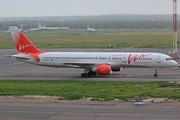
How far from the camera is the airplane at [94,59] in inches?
1647

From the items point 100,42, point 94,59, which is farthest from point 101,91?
point 100,42

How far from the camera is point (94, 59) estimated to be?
4350 cm

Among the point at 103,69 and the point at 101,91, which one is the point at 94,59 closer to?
the point at 103,69

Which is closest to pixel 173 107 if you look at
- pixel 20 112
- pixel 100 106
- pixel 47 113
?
pixel 100 106

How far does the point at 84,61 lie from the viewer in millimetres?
43781

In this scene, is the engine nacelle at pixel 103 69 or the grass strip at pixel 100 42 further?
the grass strip at pixel 100 42

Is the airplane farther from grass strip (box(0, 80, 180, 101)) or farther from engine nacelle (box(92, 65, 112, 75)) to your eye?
grass strip (box(0, 80, 180, 101))

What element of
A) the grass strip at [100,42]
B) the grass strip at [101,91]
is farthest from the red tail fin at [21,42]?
the grass strip at [100,42]

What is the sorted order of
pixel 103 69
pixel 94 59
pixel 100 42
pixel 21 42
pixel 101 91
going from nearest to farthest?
pixel 101 91 → pixel 103 69 → pixel 94 59 → pixel 21 42 → pixel 100 42

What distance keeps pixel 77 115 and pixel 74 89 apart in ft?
33.8

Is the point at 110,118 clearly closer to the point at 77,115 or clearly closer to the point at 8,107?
the point at 77,115

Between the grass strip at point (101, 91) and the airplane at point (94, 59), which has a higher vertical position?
the airplane at point (94, 59)

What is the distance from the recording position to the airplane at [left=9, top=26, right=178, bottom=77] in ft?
137

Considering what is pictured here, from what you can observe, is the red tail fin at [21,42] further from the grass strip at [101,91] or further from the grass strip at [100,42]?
the grass strip at [100,42]
